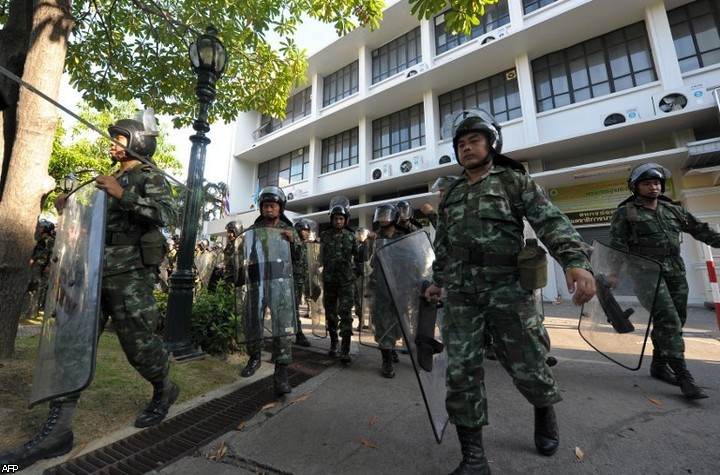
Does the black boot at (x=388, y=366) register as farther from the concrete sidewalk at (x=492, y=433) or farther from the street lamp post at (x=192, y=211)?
the street lamp post at (x=192, y=211)

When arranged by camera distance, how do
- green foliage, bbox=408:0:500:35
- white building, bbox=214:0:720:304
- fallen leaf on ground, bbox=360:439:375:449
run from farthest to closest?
white building, bbox=214:0:720:304 < green foliage, bbox=408:0:500:35 < fallen leaf on ground, bbox=360:439:375:449

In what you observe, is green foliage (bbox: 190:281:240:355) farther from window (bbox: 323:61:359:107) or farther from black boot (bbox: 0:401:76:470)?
window (bbox: 323:61:359:107)

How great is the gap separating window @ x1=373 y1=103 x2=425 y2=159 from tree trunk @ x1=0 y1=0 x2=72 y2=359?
1204cm

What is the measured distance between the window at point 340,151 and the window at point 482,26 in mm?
5192

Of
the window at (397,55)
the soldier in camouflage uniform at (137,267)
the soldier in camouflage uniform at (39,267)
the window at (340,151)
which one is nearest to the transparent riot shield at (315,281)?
the soldier in camouflage uniform at (137,267)

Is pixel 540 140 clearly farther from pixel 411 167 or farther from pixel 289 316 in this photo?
pixel 289 316

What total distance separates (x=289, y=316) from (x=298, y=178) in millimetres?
16042

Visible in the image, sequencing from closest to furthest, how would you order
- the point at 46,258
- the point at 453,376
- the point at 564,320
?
the point at 453,376 → the point at 46,258 → the point at 564,320

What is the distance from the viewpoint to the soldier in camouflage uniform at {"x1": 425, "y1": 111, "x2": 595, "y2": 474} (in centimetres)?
175

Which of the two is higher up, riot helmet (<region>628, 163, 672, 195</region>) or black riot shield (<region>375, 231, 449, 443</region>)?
riot helmet (<region>628, 163, 672, 195</region>)

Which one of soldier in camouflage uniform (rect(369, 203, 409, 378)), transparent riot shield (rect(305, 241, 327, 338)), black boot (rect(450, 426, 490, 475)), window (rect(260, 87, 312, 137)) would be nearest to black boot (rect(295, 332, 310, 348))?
transparent riot shield (rect(305, 241, 327, 338))

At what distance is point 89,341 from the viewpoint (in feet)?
6.24

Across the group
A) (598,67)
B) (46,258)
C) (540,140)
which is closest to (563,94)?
(598,67)

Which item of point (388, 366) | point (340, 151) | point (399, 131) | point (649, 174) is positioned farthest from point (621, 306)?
point (340, 151)
